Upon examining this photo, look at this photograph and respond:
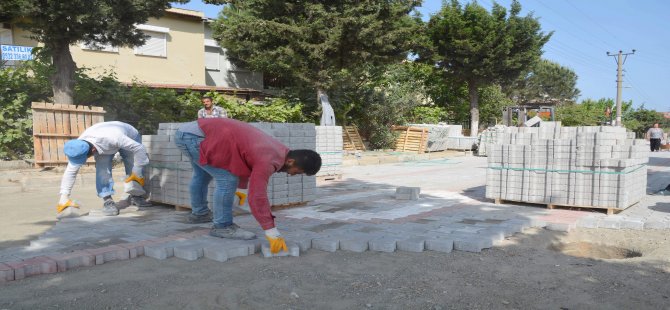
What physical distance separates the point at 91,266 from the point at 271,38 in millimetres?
14157

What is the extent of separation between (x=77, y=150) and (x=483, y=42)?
2298 centimetres

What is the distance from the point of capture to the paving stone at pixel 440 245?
4.83 m

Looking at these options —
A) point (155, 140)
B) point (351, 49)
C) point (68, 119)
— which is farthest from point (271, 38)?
point (155, 140)

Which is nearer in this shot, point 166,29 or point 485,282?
point 485,282

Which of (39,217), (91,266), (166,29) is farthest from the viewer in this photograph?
(166,29)

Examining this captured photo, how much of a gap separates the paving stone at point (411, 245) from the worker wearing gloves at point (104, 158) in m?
3.73

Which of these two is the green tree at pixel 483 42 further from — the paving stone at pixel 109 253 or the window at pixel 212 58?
the paving stone at pixel 109 253

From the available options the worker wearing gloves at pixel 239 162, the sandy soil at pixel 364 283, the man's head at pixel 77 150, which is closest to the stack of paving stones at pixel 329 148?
the man's head at pixel 77 150

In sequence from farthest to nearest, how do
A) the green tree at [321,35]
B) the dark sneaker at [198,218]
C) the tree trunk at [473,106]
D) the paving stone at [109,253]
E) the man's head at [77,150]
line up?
the tree trunk at [473,106] < the green tree at [321,35] < the man's head at [77,150] < the dark sneaker at [198,218] < the paving stone at [109,253]

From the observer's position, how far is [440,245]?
4.86m

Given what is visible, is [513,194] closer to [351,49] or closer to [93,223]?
[93,223]

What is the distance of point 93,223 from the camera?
5.72 metres

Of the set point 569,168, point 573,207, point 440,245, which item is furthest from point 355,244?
point 573,207

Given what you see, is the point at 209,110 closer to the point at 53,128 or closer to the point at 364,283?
the point at 53,128
